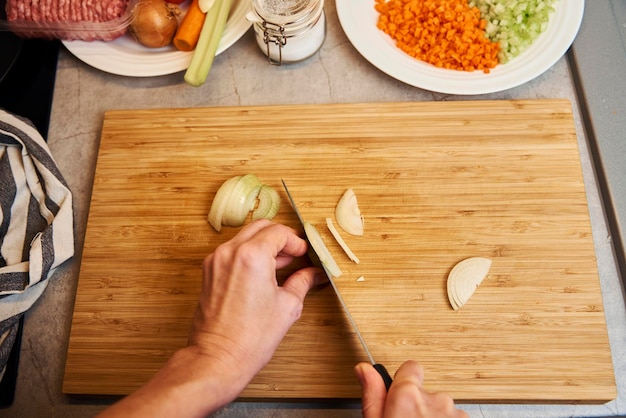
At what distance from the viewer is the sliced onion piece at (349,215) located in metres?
1.20

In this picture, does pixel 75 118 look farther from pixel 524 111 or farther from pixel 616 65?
pixel 616 65

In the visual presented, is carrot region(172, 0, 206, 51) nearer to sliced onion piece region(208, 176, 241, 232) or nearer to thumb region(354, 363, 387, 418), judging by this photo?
sliced onion piece region(208, 176, 241, 232)

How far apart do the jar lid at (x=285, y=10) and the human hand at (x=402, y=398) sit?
31.6 inches

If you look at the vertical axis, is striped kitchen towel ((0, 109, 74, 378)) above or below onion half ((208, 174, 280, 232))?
below

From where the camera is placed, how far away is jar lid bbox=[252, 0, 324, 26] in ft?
4.09

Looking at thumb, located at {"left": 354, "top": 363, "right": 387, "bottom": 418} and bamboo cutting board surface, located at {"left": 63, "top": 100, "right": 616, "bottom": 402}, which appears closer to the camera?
thumb, located at {"left": 354, "top": 363, "right": 387, "bottom": 418}

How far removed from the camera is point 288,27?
1.28m

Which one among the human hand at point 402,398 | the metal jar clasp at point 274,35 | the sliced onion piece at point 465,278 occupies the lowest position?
the human hand at point 402,398

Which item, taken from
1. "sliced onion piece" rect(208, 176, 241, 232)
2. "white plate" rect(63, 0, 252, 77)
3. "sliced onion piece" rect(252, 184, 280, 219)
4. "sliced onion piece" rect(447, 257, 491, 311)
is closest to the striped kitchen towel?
"white plate" rect(63, 0, 252, 77)

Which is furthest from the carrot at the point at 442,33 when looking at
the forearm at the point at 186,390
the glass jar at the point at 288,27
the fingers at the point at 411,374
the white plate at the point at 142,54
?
the forearm at the point at 186,390

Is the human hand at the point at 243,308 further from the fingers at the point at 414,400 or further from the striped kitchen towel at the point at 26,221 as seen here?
the striped kitchen towel at the point at 26,221

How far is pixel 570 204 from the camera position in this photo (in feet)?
3.95

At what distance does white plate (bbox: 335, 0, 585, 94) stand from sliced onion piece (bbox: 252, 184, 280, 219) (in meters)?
0.43

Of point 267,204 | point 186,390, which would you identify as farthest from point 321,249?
point 186,390
